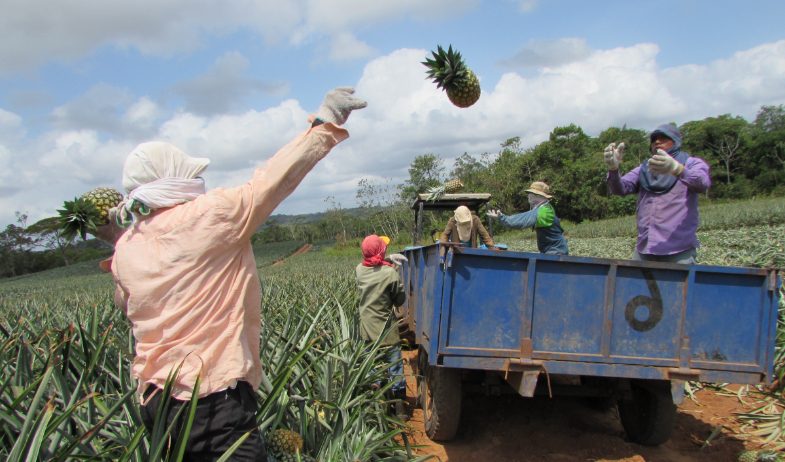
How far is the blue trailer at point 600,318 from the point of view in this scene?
301 cm

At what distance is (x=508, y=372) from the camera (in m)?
3.13

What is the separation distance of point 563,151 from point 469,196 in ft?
128

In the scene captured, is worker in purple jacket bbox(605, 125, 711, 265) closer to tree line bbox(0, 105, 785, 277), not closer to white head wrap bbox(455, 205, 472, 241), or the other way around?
white head wrap bbox(455, 205, 472, 241)

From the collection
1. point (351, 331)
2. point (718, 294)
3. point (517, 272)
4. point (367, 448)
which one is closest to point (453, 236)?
point (351, 331)

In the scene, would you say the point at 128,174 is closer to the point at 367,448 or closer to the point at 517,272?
the point at 367,448

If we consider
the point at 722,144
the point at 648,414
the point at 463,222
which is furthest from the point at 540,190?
the point at 722,144

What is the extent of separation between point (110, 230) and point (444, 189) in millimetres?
5495

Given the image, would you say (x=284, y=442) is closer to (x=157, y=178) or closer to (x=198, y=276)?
(x=198, y=276)

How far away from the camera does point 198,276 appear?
4.96 ft

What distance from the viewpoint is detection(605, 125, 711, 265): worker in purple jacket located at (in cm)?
337

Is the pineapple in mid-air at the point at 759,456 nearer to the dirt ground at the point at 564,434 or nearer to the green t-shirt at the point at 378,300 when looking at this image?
the dirt ground at the point at 564,434

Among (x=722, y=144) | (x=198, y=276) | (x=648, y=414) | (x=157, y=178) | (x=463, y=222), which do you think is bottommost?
(x=648, y=414)

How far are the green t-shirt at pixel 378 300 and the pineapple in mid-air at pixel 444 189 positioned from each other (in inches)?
99.9

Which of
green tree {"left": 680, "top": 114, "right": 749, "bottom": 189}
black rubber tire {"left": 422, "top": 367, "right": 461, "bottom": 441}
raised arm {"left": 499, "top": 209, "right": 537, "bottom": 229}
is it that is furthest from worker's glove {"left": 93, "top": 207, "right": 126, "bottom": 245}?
green tree {"left": 680, "top": 114, "right": 749, "bottom": 189}
